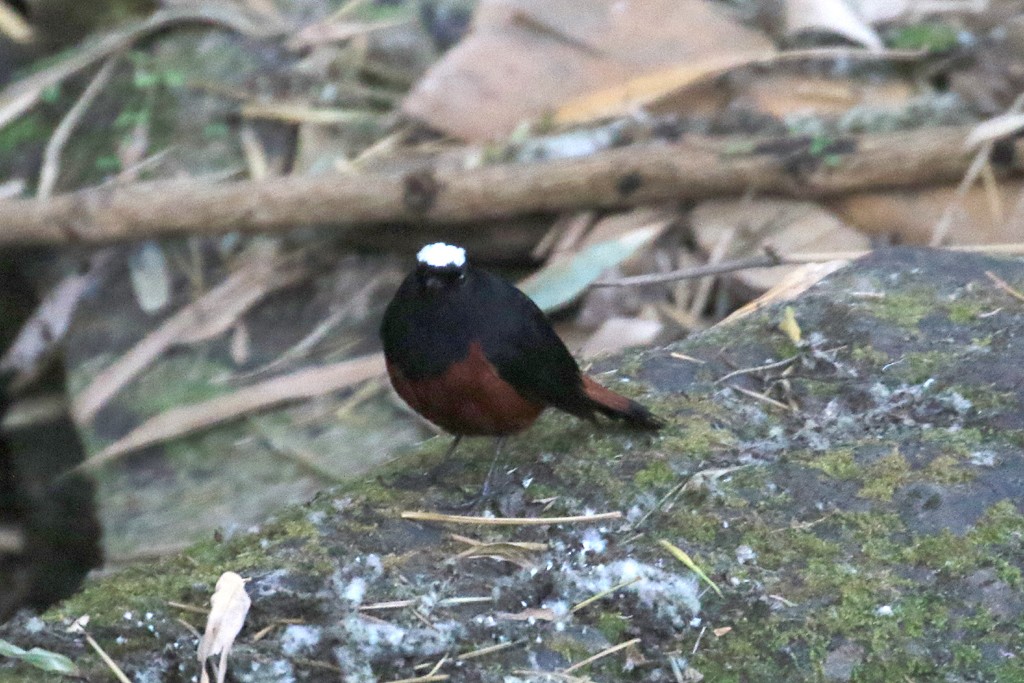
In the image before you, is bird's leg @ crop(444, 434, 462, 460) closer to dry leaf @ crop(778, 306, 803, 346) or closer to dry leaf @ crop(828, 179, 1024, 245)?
dry leaf @ crop(778, 306, 803, 346)

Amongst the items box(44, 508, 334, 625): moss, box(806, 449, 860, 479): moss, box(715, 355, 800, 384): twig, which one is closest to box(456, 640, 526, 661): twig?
box(44, 508, 334, 625): moss

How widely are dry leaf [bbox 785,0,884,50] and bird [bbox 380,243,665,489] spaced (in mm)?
2770

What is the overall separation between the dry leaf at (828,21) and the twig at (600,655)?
11.4 ft

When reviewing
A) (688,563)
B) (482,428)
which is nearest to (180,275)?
(482,428)

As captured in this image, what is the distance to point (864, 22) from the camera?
5121mm

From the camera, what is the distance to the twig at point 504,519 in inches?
99.3

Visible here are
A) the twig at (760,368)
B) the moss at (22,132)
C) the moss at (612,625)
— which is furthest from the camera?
the moss at (22,132)

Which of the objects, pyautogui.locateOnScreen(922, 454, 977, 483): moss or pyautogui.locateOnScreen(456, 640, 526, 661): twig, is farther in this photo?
pyautogui.locateOnScreen(922, 454, 977, 483): moss

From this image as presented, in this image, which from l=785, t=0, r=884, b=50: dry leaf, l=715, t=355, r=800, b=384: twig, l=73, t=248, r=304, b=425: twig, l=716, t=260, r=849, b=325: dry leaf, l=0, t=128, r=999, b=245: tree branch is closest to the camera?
l=715, t=355, r=800, b=384: twig

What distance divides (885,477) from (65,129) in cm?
428

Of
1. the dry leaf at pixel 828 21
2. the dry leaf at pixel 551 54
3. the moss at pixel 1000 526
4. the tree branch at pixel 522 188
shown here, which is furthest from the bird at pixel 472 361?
the dry leaf at pixel 828 21

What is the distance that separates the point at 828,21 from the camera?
493cm

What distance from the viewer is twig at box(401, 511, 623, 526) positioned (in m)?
2.52

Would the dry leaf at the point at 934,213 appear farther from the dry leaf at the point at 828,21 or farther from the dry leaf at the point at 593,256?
the dry leaf at the point at 828,21
